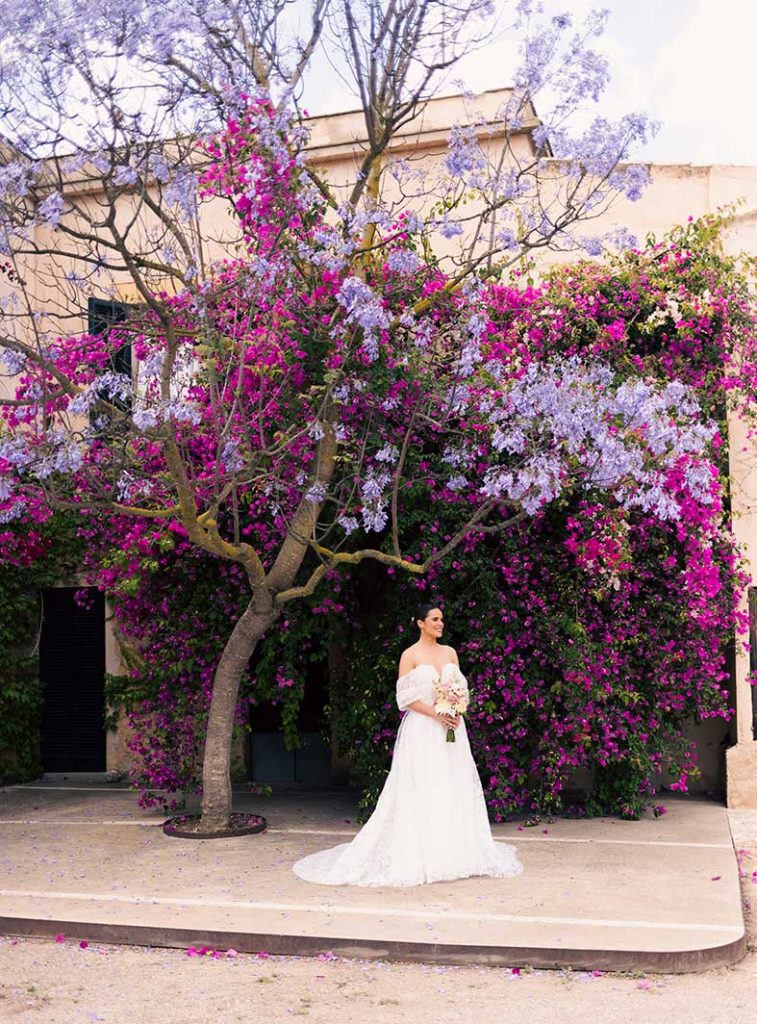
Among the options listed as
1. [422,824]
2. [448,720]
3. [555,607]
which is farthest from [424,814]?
[555,607]

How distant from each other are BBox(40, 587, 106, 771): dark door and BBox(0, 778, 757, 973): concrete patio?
324 cm

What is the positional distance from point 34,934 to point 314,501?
3894 mm

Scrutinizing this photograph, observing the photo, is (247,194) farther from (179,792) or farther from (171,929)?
(179,792)

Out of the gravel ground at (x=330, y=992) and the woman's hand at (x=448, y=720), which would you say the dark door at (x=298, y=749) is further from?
the gravel ground at (x=330, y=992)

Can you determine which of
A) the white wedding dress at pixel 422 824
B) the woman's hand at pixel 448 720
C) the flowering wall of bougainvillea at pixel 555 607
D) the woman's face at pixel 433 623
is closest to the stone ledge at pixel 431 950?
the white wedding dress at pixel 422 824

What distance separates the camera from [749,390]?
1097 centimetres

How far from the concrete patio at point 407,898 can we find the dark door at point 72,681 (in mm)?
3240

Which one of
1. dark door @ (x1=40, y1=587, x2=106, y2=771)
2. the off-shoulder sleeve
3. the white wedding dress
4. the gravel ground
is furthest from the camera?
dark door @ (x1=40, y1=587, x2=106, y2=771)

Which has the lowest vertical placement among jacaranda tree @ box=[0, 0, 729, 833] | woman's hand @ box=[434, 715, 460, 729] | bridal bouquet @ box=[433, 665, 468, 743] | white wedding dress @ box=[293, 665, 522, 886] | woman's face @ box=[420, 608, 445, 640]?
white wedding dress @ box=[293, 665, 522, 886]

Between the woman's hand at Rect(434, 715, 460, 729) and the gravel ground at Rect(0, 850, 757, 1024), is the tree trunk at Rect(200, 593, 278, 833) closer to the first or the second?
the woman's hand at Rect(434, 715, 460, 729)

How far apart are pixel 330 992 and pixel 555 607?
17.3ft

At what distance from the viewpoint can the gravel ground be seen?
17.3ft

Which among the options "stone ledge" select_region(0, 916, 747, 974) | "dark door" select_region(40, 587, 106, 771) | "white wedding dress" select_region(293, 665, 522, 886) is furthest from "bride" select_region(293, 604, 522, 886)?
"dark door" select_region(40, 587, 106, 771)

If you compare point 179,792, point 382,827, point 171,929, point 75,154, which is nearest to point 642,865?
point 382,827
